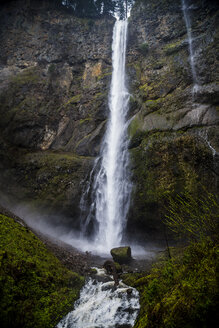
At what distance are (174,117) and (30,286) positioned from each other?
12.8 meters

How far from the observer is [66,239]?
13.0m

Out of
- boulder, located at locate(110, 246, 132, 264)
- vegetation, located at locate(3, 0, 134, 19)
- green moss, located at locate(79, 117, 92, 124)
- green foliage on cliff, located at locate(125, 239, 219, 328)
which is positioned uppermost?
vegetation, located at locate(3, 0, 134, 19)

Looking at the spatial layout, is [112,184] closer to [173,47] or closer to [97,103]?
[97,103]

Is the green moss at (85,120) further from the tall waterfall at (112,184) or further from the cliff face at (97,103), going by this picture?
the tall waterfall at (112,184)

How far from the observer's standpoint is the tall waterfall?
12.6 meters

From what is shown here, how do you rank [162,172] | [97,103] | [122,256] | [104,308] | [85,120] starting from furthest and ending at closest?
[97,103]
[85,120]
[162,172]
[122,256]
[104,308]

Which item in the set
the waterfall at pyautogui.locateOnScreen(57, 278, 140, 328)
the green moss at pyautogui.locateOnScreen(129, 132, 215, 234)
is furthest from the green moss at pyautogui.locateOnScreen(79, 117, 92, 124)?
the waterfall at pyautogui.locateOnScreen(57, 278, 140, 328)

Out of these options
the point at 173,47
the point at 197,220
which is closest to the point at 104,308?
the point at 197,220

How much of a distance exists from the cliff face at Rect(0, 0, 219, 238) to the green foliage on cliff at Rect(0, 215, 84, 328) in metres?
7.55

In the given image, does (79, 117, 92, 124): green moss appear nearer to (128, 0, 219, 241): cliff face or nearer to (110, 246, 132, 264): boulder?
(128, 0, 219, 241): cliff face

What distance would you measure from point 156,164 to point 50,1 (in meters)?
30.0

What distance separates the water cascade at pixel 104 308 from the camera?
14.0 ft

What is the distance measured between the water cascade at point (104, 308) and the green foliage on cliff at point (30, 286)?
10.2 inches

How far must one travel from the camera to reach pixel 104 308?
4820 mm
